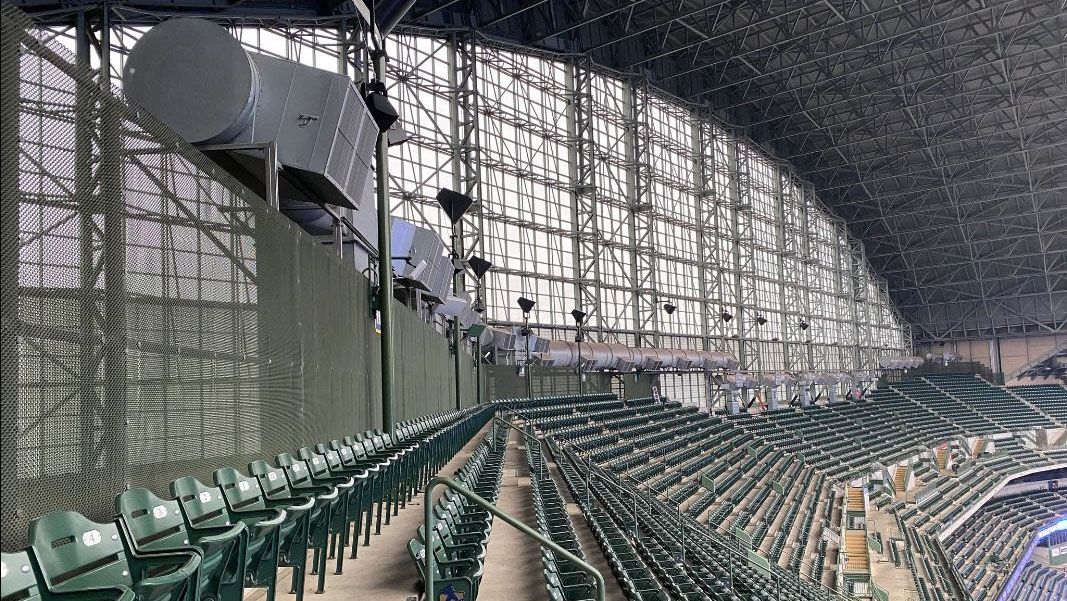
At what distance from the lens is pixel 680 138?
4162 centimetres

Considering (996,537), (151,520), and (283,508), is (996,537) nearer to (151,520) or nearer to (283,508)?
(283,508)

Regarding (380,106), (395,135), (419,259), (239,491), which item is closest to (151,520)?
(239,491)

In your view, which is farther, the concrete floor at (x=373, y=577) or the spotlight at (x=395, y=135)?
the spotlight at (x=395, y=135)

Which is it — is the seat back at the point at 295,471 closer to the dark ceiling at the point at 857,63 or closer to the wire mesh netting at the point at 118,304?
the wire mesh netting at the point at 118,304

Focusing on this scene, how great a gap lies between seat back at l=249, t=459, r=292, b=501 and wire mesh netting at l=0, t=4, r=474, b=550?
0.98 feet

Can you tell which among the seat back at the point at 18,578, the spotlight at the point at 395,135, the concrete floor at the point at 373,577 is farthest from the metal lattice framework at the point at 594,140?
the seat back at the point at 18,578

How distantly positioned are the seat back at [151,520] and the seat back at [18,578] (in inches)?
24.5

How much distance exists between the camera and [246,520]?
3797mm

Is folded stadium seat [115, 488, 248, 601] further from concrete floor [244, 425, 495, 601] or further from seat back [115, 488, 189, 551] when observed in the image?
concrete floor [244, 425, 495, 601]

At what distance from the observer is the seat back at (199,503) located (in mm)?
3600

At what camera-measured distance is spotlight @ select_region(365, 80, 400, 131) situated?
895 centimetres

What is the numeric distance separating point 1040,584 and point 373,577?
34.3m

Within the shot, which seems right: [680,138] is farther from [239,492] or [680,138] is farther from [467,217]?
[239,492]

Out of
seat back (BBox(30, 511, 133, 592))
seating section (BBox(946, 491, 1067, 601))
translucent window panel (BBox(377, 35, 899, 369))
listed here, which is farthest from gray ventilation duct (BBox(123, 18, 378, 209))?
seating section (BBox(946, 491, 1067, 601))
